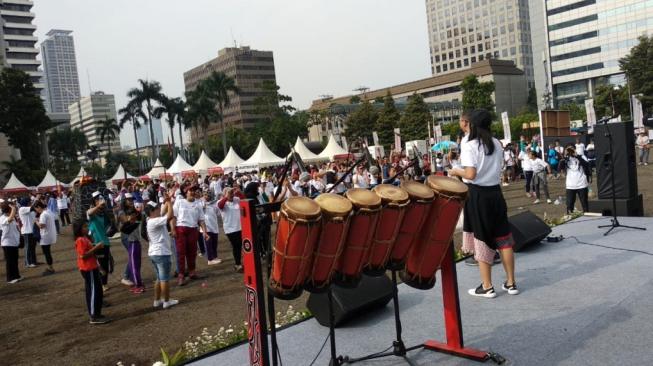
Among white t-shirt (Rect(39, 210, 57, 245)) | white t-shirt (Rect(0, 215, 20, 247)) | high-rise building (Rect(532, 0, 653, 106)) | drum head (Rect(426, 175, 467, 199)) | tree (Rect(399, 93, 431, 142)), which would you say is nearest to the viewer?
drum head (Rect(426, 175, 467, 199))

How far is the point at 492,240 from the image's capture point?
4957mm

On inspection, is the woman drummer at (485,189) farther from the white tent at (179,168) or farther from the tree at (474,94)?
the tree at (474,94)

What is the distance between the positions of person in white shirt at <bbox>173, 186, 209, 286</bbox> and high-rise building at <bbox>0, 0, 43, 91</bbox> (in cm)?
12199

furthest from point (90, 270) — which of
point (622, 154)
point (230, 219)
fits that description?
point (622, 154)

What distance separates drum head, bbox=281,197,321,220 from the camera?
2.87 meters

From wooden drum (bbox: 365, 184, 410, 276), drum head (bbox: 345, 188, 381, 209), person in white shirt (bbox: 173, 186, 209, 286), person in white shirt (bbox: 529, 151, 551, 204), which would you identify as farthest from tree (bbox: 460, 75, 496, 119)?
drum head (bbox: 345, 188, 381, 209)

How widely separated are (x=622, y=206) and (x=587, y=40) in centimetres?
10087

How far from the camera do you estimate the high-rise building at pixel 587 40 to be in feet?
290

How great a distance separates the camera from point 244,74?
139 m

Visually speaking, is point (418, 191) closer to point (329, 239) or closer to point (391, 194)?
point (391, 194)

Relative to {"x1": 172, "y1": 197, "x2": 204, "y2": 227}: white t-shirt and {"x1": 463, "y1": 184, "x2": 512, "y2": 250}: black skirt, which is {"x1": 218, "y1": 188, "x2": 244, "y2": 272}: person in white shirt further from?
{"x1": 463, "y1": 184, "x2": 512, "y2": 250}: black skirt

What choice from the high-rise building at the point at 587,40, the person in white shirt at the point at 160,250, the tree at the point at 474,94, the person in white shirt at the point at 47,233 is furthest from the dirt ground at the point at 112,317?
the high-rise building at the point at 587,40

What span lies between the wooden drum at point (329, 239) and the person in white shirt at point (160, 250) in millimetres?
4897

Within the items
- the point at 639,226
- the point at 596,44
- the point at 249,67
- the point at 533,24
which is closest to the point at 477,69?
the point at 533,24
